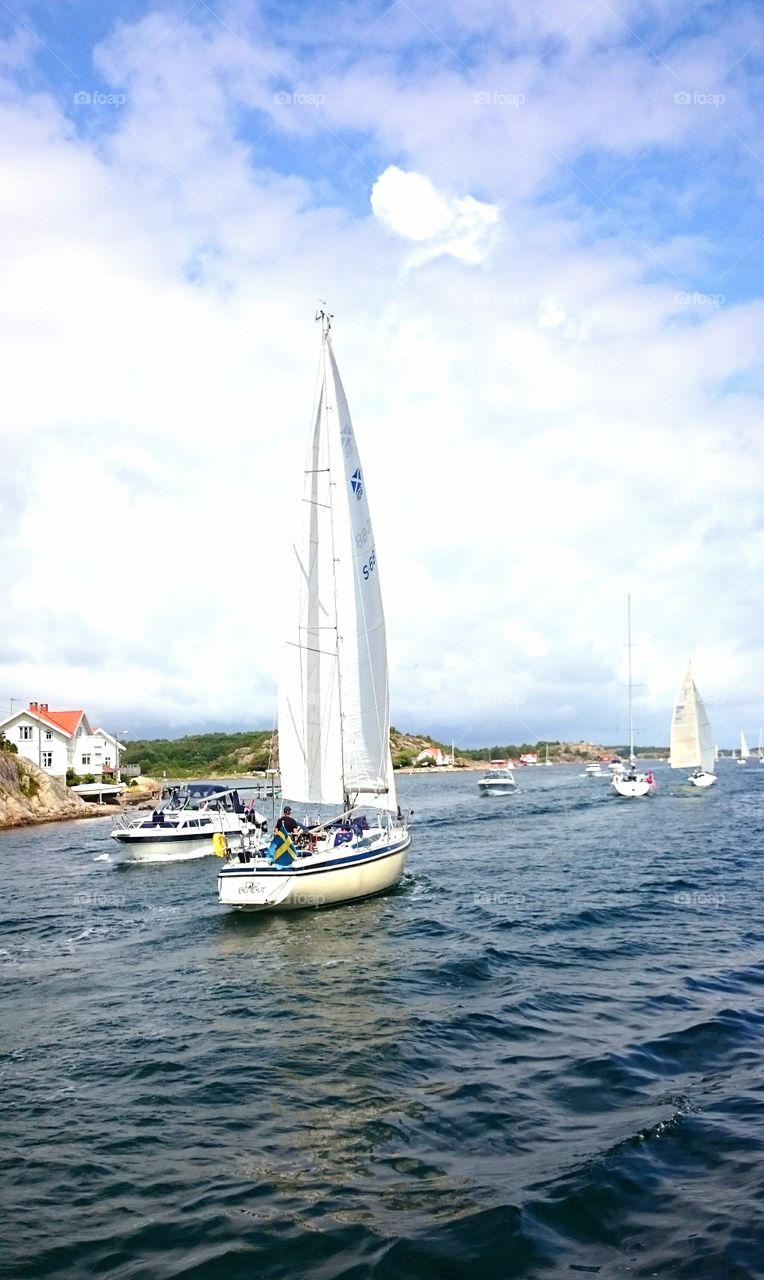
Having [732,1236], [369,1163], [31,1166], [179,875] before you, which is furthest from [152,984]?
[179,875]

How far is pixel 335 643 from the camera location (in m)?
28.5

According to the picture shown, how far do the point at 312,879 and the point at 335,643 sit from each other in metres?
7.51

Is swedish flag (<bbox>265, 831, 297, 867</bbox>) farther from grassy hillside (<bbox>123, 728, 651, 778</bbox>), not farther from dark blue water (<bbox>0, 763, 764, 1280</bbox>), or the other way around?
grassy hillside (<bbox>123, 728, 651, 778</bbox>)

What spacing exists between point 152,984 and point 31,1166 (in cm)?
836

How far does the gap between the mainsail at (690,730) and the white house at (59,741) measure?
196ft

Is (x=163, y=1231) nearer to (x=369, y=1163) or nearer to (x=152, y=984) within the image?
(x=369, y=1163)

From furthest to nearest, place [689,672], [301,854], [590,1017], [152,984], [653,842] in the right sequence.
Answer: [689,672] < [653,842] < [301,854] < [152,984] < [590,1017]

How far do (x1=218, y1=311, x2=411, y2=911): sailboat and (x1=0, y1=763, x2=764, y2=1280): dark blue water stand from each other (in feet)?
7.85

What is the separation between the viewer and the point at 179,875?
124 ft
